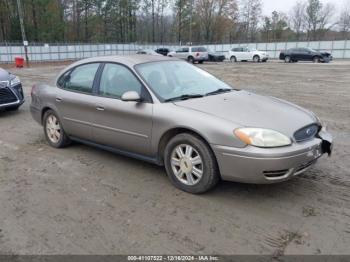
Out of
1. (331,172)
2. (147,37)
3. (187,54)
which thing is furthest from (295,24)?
(331,172)

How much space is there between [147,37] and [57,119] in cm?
7306

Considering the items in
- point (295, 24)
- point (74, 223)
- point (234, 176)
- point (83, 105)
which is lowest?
point (74, 223)

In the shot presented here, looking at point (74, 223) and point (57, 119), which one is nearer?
point (74, 223)

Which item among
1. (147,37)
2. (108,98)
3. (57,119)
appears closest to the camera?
(108,98)

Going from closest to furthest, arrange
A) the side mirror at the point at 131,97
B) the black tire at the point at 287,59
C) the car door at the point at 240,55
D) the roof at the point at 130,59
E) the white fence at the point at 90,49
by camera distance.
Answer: the side mirror at the point at 131,97 → the roof at the point at 130,59 → the black tire at the point at 287,59 → the white fence at the point at 90,49 → the car door at the point at 240,55

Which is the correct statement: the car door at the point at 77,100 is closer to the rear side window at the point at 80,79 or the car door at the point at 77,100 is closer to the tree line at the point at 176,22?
the rear side window at the point at 80,79

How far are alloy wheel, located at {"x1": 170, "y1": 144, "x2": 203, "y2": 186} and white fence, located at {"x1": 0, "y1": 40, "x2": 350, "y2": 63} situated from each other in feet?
93.0

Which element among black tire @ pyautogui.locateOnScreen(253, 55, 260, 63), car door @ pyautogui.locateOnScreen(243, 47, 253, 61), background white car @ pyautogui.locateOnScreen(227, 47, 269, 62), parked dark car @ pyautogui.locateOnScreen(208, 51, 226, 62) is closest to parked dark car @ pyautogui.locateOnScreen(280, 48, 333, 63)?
background white car @ pyautogui.locateOnScreen(227, 47, 269, 62)

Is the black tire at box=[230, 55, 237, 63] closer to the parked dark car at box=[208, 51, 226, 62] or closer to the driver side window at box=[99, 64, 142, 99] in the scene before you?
the parked dark car at box=[208, 51, 226, 62]

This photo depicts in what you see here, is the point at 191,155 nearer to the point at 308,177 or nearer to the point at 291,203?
the point at 291,203

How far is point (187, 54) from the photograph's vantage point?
3388 centimetres

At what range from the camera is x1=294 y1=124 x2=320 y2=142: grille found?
3.56 metres

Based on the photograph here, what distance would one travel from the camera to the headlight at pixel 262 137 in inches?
133

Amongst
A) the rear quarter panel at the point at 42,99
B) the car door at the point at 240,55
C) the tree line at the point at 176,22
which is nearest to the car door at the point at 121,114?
the rear quarter panel at the point at 42,99
